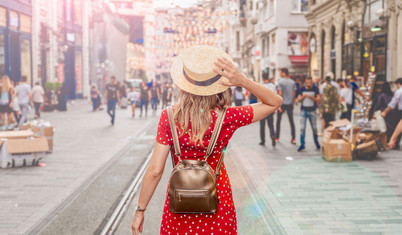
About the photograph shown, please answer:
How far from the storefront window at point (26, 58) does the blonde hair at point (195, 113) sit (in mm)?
25208

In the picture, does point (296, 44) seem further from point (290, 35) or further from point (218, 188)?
point (218, 188)

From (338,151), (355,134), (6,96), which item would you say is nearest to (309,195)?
(338,151)

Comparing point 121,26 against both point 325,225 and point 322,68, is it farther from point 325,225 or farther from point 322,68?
point 325,225

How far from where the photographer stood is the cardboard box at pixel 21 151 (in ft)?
28.6

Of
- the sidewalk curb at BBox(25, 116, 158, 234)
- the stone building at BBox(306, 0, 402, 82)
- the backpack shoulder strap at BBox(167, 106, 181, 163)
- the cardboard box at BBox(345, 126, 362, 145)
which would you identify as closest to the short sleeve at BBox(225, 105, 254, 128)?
the backpack shoulder strap at BBox(167, 106, 181, 163)

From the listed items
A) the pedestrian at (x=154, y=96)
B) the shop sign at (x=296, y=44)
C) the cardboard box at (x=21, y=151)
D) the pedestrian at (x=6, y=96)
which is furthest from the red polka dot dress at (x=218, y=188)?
the shop sign at (x=296, y=44)

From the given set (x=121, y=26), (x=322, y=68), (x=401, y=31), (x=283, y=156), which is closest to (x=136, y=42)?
(x=121, y=26)

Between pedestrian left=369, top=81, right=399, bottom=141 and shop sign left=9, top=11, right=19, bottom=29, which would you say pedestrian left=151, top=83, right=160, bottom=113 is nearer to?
shop sign left=9, top=11, right=19, bottom=29

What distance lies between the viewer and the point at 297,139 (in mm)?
13195

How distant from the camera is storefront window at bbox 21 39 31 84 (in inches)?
1027

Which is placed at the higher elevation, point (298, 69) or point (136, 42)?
point (136, 42)

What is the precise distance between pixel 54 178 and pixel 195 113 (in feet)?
19.5

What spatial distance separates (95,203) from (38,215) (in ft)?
2.84

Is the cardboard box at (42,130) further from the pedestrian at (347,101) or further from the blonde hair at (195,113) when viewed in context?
the pedestrian at (347,101)
